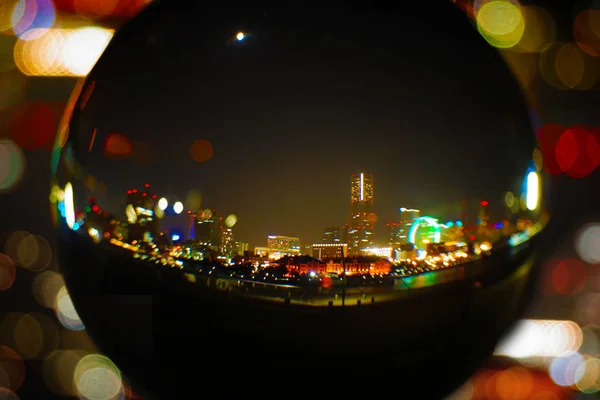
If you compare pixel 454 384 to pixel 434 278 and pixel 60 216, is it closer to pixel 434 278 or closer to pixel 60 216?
pixel 434 278

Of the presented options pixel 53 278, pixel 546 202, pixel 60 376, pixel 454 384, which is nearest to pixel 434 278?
pixel 454 384

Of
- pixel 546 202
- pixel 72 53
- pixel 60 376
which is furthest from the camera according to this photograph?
pixel 72 53

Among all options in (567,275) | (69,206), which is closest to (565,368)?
(567,275)

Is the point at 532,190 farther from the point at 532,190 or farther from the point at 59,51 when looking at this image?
the point at 59,51

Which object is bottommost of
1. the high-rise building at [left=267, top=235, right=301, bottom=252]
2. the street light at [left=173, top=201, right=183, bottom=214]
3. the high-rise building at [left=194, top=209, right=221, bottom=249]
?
the high-rise building at [left=267, top=235, right=301, bottom=252]

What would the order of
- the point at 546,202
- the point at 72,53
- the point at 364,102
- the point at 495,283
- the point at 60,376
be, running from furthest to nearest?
the point at 72,53
the point at 60,376
the point at 546,202
the point at 495,283
the point at 364,102

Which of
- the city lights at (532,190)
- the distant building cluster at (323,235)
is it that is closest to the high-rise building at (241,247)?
the distant building cluster at (323,235)

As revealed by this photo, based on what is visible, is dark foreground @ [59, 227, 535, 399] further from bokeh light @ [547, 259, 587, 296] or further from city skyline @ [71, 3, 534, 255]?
bokeh light @ [547, 259, 587, 296]

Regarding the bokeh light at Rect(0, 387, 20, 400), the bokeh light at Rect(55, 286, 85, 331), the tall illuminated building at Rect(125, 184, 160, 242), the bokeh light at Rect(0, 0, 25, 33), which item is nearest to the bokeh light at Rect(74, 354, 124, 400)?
the bokeh light at Rect(0, 387, 20, 400)
